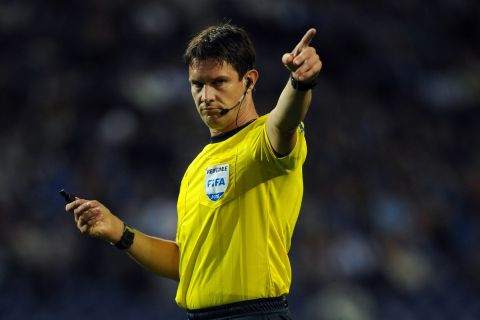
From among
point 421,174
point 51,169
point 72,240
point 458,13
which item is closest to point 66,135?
point 51,169

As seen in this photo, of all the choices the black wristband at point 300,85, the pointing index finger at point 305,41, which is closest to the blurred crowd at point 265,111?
the black wristband at point 300,85

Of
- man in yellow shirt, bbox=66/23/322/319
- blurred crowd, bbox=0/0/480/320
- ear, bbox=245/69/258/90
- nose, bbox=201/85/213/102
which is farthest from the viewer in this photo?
blurred crowd, bbox=0/0/480/320

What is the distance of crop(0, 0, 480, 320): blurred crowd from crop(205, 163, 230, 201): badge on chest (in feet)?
10.9

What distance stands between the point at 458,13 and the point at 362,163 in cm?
257

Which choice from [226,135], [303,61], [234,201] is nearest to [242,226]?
[234,201]

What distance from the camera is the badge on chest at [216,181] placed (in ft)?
9.91

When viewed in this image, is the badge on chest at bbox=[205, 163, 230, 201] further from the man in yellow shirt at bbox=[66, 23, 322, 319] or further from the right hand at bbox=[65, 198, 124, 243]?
the right hand at bbox=[65, 198, 124, 243]

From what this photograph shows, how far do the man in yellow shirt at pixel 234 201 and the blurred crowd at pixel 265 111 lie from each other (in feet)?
Answer: 10.7

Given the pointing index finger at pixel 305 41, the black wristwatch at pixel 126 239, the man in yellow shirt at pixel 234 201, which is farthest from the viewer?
the black wristwatch at pixel 126 239

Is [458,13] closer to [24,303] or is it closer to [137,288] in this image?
[137,288]

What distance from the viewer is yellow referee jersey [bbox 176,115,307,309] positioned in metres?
2.95

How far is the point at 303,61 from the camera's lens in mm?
2516

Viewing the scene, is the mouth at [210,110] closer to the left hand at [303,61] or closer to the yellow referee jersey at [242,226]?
the yellow referee jersey at [242,226]

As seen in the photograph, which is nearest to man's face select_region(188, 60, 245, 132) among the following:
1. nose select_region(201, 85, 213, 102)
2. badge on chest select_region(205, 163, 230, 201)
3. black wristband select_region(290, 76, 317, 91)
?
nose select_region(201, 85, 213, 102)
